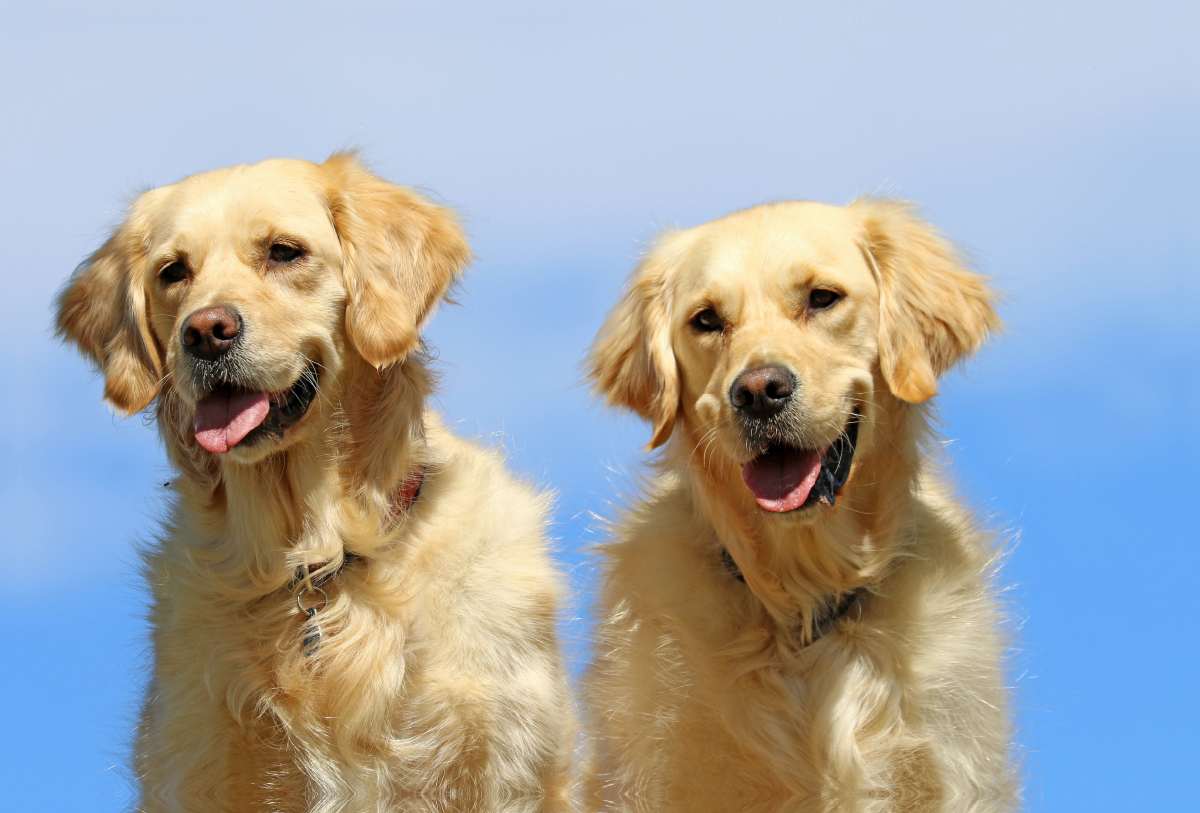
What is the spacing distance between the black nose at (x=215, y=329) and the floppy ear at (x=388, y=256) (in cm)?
48

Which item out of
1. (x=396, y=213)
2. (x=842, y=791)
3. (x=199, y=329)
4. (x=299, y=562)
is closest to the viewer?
(x=842, y=791)

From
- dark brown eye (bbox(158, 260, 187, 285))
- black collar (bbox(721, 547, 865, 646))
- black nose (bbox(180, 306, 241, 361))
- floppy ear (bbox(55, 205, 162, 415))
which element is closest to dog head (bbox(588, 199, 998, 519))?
black collar (bbox(721, 547, 865, 646))

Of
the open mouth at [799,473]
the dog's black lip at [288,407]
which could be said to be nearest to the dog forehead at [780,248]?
the open mouth at [799,473]

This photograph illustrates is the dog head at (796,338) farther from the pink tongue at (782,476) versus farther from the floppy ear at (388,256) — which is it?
the floppy ear at (388,256)

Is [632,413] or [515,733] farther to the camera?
[632,413]

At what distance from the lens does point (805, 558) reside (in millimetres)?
4473

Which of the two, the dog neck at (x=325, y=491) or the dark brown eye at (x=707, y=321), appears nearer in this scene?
the dark brown eye at (x=707, y=321)

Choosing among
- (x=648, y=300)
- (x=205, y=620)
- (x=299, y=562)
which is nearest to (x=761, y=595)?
(x=648, y=300)

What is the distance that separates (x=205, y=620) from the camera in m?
4.83

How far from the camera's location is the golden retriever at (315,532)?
4543 millimetres

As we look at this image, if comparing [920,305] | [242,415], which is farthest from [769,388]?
[242,415]

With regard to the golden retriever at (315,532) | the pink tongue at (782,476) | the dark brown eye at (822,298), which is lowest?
the golden retriever at (315,532)

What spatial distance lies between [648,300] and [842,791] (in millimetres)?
2034

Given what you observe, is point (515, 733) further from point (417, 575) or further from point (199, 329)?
point (199, 329)
